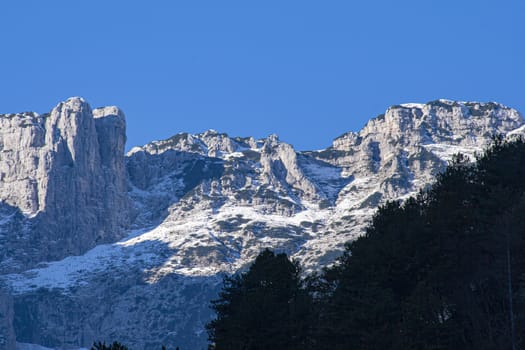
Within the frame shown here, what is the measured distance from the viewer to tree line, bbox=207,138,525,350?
106 m

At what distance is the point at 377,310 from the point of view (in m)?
109

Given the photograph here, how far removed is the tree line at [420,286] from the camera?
347 feet

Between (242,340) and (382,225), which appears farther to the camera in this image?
(382,225)

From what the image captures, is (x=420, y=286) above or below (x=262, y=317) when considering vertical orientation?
above

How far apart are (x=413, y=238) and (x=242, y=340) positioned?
22001 mm

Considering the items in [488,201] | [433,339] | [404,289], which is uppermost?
[488,201]

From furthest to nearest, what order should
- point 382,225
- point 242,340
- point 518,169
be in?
1. point 382,225
2. point 518,169
3. point 242,340

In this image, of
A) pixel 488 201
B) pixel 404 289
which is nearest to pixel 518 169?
pixel 488 201

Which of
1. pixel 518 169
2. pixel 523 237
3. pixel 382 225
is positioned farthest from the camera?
pixel 382 225

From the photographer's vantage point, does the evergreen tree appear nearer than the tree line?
No

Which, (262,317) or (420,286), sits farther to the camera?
(262,317)

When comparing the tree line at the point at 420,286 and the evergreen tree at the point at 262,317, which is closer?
the tree line at the point at 420,286

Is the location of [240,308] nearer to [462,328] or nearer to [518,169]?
[462,328]

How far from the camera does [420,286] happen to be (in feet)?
367
